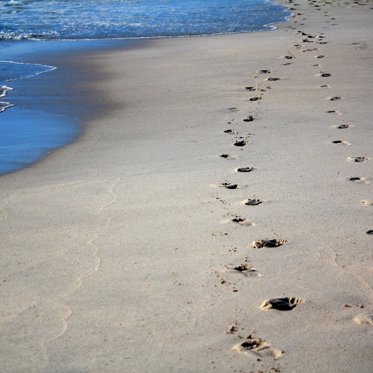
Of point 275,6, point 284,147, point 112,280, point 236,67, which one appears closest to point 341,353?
point 112,280

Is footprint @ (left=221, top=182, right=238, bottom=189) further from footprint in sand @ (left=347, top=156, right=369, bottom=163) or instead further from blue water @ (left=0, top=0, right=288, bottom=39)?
blue water @ (left=0, top=0, right=288, bottom=39)

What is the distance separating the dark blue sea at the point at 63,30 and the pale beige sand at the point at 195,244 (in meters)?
0.49

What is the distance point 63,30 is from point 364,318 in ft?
48.9

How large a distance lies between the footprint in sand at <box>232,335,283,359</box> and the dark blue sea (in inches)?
146

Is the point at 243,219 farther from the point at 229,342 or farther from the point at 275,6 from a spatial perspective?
the point at 275,6

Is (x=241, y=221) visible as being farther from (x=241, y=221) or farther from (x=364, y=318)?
(x=364, y=318)

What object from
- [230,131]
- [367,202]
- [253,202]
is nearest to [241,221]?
[253,202]

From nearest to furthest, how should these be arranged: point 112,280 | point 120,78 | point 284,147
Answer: point 112,280 → point 284,147 → point 120,78

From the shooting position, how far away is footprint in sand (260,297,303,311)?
343 centimetres

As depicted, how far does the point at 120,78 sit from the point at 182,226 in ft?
22.0

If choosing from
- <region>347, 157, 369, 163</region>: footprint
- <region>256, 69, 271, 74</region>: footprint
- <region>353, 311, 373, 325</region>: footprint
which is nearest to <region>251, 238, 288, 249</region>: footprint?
<region>353, 311, 373, 325</region>: footprint

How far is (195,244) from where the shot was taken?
428 cm

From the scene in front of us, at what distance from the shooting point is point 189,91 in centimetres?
950

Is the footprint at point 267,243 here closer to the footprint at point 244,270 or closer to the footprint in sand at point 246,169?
the footprint at point 244,270
